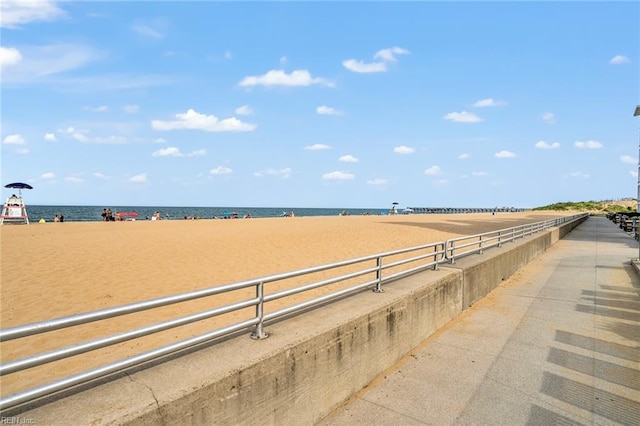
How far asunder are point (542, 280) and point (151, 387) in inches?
425

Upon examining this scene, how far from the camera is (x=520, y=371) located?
4.90 m

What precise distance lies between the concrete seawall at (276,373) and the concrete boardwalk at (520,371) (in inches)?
12.6

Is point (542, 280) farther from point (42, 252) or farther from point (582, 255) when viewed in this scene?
point (42, 252)

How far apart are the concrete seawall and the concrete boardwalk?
32 centimetres

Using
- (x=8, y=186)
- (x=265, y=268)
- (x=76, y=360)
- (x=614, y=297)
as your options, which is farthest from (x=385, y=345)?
(x=8, y=186)

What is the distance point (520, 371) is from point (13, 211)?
4679cm

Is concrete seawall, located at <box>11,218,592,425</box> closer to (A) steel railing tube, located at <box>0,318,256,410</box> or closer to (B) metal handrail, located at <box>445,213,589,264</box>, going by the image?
(A) steel railing tube, located at <box>0,318,256,410</box>

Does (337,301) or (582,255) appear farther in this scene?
(582,255)

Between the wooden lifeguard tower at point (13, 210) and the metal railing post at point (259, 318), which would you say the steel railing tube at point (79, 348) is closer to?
the metal railing post at point (259, 318)

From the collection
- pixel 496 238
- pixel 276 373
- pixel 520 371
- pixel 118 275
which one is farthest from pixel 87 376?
pixel 496 238

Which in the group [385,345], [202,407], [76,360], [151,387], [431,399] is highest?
[151,387]

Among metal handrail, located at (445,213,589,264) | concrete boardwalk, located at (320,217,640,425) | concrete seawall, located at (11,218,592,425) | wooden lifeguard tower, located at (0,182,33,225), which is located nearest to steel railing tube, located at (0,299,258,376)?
concrete seawall, located at (11,218,592,425)

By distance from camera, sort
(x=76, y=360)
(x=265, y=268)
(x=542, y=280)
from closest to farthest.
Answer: (x=76, y=360) < (x=542, y=280) < (x=265, y=268)

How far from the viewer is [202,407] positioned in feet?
9.11
